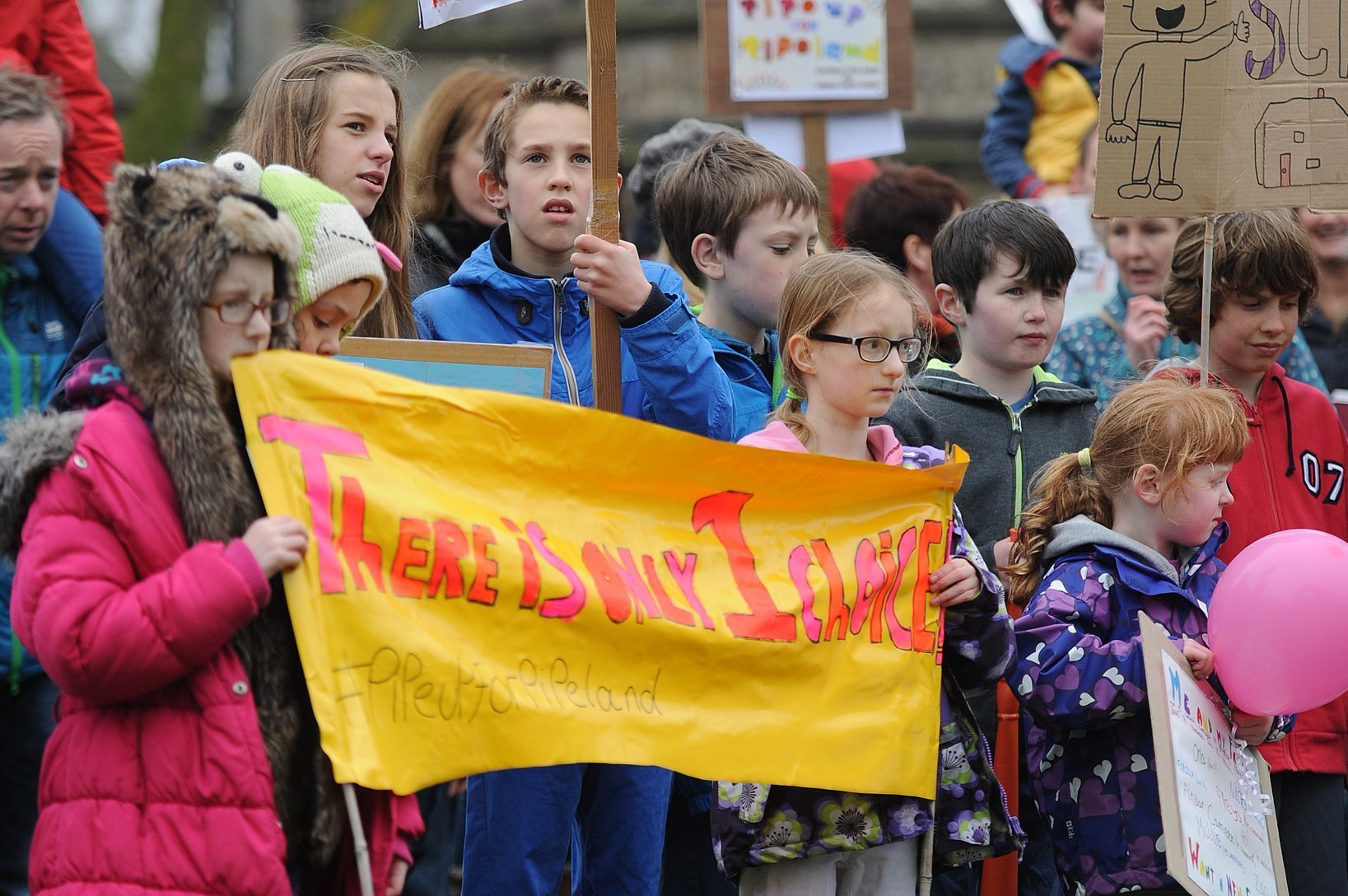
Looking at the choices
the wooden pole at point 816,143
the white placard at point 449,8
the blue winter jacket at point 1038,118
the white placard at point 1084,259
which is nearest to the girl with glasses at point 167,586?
the white placard at point 449,8

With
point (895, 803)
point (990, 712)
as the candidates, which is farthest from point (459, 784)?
point (895, 803)

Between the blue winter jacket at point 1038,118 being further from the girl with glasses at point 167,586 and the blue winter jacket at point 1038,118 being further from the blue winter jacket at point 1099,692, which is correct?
the girl with glasses at point 167,586

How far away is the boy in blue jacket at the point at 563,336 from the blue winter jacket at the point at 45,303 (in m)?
0.91

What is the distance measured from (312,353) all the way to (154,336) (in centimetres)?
42

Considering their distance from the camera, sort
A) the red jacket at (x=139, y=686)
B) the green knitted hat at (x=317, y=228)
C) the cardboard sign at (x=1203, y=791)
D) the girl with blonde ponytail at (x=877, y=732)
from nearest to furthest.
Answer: the red jacket at (x=139, y=686) < the green knitted hat at (x=317, y=228) < the cardboard sign at (x=1203, y=791) < the girl with blonde ponytail at (x=877, y=732)

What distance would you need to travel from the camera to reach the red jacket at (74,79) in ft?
18.1

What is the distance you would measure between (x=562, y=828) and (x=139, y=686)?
1.49 metres

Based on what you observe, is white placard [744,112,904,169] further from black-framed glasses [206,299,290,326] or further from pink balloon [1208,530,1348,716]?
black-framed glasses [206,299,290,326]

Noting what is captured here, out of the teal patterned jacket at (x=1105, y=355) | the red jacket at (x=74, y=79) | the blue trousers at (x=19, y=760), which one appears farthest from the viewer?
the teal patterned jacket at (x=1105, y=355)

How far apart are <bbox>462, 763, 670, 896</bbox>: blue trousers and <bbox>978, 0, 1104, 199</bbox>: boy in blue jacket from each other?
4404 millimetres

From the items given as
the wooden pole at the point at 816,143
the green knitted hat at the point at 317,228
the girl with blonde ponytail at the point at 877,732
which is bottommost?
the girl with blonde ponytail at the point at 877,732

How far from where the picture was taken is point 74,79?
18.4ft

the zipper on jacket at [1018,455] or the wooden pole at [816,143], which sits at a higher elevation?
the wooden pole at [816,143]

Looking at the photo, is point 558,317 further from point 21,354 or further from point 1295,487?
point 1295,487
